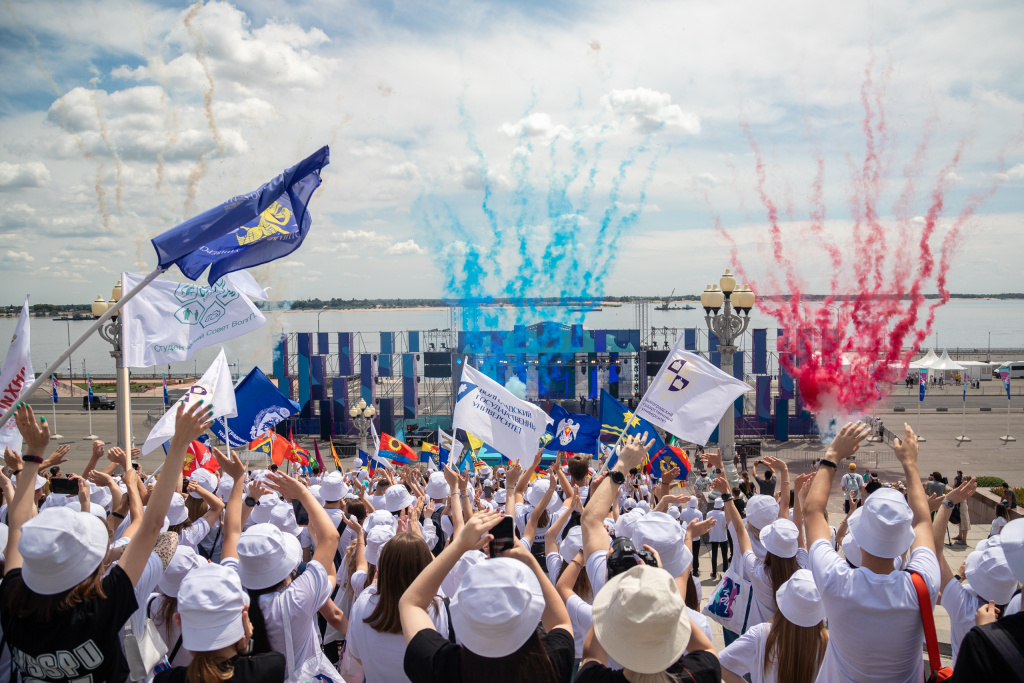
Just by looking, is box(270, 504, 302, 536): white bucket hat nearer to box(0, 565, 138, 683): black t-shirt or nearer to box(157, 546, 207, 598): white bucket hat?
box(157, 546, 207, 598): white bucket hat

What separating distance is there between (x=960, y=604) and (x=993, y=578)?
1.18 ft

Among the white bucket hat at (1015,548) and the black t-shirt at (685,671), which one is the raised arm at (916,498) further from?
the black t-shirt at (685,671)

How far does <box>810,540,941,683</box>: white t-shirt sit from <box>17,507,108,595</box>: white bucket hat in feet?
10.5

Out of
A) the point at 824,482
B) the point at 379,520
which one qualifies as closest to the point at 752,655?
the point at 824,482

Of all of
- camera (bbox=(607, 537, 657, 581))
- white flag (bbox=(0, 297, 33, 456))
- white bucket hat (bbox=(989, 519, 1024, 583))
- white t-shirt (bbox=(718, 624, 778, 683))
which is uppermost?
white flag (bbox=(0, 297, 33, 456))

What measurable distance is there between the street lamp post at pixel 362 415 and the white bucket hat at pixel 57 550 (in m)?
27.9

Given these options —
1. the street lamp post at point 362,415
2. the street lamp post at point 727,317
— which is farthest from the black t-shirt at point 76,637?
the street lamp post at point 362,415

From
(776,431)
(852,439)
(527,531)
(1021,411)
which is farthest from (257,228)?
(1021,411)

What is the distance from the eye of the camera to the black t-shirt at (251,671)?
2.74 metres

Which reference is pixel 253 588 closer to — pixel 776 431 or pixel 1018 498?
pixel 1018 498

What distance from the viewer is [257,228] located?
22.1 feet

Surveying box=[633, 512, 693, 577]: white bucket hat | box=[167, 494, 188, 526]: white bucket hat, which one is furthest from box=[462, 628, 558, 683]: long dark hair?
box=[167, 494, 188, 526]: white bucket hat

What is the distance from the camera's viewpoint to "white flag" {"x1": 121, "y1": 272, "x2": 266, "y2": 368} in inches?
344

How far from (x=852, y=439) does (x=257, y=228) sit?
5.47 metres
